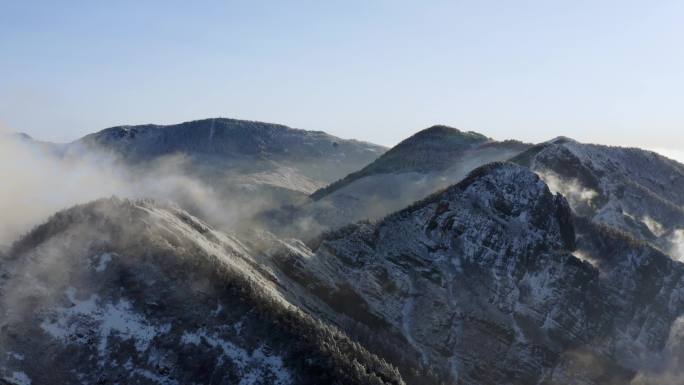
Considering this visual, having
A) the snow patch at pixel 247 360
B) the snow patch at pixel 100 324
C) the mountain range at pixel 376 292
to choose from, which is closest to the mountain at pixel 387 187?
the mountain range at pixel 376 292

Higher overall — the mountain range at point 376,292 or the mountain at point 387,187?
the mountain at point 387,187

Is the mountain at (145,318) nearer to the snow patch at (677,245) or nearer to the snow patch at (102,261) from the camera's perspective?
the snow patch at (102,261)

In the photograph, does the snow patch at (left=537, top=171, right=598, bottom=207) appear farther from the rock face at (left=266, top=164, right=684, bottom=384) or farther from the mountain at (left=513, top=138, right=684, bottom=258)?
the rock face at (left=266, top=164, right=684, bottom=384)

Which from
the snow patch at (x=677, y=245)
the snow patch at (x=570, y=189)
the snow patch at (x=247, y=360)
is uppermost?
the snow patch at (x=570, y=189)

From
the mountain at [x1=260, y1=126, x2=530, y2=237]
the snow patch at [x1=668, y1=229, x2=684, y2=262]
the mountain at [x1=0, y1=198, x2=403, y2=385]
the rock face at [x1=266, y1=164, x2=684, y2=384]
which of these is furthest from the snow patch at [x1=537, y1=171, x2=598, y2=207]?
the mountain at [x1=0, y1=198, x2=403, y2=385]

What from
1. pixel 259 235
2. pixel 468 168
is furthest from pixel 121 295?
pixel 468 168
